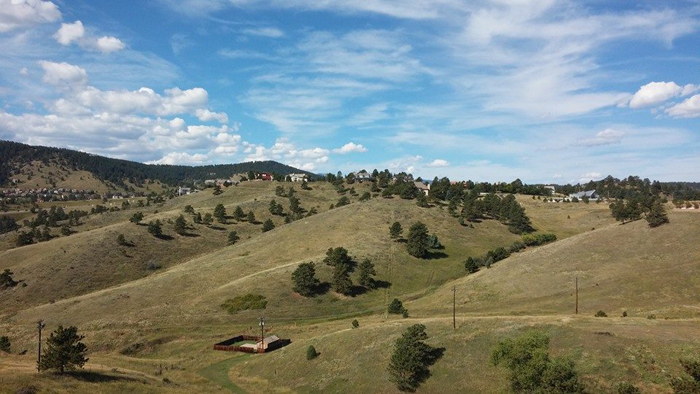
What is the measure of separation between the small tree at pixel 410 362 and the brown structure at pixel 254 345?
25588 mm

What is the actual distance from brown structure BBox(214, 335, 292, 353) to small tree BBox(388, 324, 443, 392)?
25588 millimetres

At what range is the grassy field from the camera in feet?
155

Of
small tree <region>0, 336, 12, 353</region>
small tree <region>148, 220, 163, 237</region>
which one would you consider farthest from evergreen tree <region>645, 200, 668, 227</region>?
small tree <region>148, 220, 163, 237</region>

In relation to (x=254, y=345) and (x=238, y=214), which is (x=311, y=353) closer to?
(x=254, y=345)

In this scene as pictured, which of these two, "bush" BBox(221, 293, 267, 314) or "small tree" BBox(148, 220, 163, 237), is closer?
"bush" BBox(221, 293, 267, 314)

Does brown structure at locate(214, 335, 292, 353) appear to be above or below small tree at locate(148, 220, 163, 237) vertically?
below

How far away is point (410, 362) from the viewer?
159 feet

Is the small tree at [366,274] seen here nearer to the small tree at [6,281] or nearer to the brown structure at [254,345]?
the brown structure at [254,345]

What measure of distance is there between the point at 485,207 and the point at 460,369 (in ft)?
387

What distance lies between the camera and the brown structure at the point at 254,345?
6906 centimetres

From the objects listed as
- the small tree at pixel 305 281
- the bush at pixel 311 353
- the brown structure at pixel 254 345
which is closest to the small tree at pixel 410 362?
the bush at pixel 311 353

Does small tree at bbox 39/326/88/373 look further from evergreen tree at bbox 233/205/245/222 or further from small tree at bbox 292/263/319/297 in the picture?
evergreen tree at bbox 233/205/245/222

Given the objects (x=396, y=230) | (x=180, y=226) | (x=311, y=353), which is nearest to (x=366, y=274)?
(x=396, y=230)

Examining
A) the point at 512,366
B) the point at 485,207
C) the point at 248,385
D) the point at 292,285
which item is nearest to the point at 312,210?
the point at 485,207
